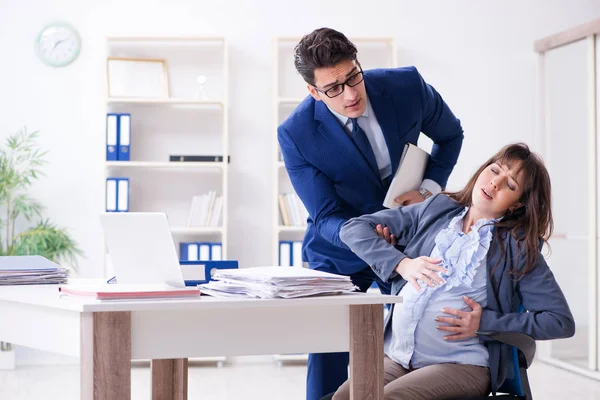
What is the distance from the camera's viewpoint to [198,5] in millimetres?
5422

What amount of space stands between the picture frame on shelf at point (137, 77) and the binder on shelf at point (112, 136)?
0.16m

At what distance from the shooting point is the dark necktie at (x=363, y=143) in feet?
8.46

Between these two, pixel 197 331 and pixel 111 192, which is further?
pixel 111 192

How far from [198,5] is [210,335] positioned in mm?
3955

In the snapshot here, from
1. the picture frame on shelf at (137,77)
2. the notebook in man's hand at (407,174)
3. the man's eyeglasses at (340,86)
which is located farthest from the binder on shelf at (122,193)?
the man's eyeglasses at (340,86)

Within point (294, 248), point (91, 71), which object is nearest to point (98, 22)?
point (91, 71)

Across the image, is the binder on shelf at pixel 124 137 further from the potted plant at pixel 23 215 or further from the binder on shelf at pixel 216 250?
the binder on shelf at pixel 216 250

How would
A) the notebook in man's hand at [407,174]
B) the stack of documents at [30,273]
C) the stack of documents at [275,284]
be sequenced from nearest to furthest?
the stack of documents at [275,284] → the stack of documents at [30,273] → the notebook in man's hand at [407,174]

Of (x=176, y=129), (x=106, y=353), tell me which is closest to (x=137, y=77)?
(x=176, y=129)

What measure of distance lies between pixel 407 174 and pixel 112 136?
9.69 ft

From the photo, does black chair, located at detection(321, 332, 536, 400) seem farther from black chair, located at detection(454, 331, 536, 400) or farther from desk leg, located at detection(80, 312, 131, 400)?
desk leg, located at detection(80, 312, 131, 400)

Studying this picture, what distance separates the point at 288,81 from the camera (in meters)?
5.48

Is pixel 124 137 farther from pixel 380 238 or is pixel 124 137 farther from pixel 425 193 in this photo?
pixel 380 238

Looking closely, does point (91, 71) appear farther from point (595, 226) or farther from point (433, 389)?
point (433, 389)
